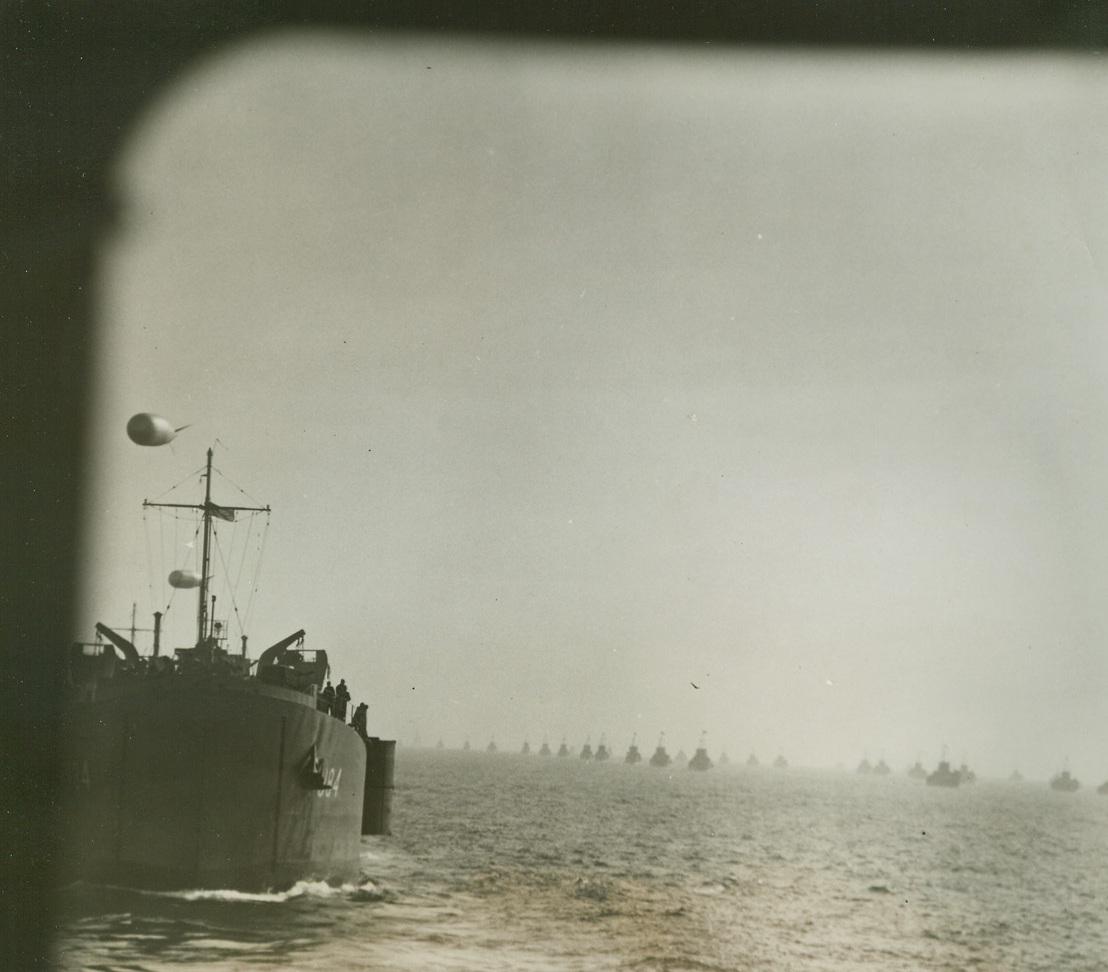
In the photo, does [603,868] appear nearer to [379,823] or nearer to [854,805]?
[379,823]

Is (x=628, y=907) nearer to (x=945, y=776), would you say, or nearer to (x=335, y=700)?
(x=335, y=700)

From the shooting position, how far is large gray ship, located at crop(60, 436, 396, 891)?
20.3 metres

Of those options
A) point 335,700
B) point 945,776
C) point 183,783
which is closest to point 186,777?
point 183,783

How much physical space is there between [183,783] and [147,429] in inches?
259

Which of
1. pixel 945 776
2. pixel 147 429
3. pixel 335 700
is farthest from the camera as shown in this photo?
pixel 945 776

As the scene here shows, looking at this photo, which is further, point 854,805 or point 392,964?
point 854,805

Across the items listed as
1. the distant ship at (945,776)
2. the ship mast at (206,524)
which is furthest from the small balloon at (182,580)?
the distant ship at (945,776)

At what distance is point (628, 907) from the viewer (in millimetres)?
27828

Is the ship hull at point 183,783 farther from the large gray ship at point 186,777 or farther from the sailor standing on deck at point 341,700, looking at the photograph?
the sailor standing on deck at point 341,700

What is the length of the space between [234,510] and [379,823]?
9745 mm

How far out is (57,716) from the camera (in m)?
20.6

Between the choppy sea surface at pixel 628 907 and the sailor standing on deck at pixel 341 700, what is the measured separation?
406cm

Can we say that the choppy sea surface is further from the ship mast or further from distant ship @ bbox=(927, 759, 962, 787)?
distant ship @ bbox=(927, 759, 962, 787)

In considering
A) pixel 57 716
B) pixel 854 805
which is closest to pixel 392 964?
pixel 57 716
